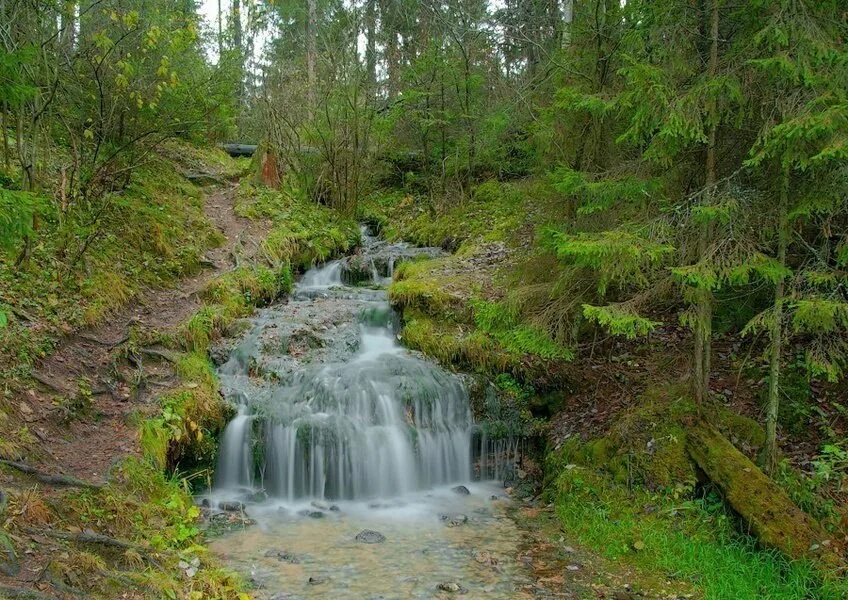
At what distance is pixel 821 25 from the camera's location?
17.9 feet

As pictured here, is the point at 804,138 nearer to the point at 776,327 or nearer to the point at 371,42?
the point at 776,327

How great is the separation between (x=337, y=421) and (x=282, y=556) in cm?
241

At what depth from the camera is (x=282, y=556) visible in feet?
19.2

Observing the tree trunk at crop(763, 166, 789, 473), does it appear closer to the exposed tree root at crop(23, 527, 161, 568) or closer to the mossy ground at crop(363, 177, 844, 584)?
the mossy ground at crop(363, 177, 844, 584)

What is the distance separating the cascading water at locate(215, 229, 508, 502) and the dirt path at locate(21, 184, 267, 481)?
1182 mm

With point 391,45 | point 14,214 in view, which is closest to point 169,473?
point 14,214

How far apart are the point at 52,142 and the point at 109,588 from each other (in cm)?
1100

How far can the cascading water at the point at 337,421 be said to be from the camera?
7.69 m

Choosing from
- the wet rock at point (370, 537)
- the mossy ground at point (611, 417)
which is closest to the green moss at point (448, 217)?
the mossy ground at point (611, 417)

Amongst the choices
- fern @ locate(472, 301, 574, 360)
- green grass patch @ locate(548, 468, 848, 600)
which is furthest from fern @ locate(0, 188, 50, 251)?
green grass patch @ locate(548, 468, 848, 600)

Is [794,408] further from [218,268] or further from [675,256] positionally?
[218,268]

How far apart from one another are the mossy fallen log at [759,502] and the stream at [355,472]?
221 cm

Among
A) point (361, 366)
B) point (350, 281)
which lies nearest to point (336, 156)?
point (350, 281)

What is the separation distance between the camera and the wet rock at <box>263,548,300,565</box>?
5777 millimetres
